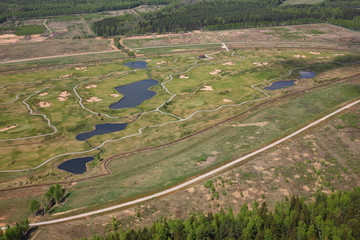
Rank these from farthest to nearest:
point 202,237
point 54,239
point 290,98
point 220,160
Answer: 1. point 290,98
2. point 220,160
3. point 54,239
4. point 202,237

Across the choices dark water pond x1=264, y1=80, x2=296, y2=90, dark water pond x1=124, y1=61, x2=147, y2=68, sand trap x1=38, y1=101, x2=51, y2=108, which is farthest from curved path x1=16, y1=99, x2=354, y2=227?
dark water pond x1=124, y1=61, x2=147, y2=68

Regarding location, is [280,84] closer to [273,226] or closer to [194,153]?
[194,153]

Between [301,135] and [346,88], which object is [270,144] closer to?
[301,135]

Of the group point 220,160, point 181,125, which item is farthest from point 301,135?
point 181,125

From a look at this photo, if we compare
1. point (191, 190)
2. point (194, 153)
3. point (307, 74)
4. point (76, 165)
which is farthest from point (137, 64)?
point (191, 190)

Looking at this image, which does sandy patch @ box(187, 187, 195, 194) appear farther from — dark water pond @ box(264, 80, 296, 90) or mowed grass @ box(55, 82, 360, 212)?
dark water pond @ box(264, 80, 296, 90)

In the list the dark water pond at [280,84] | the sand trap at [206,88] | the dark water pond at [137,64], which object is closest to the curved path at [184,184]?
the dark water pond at [280,84]
